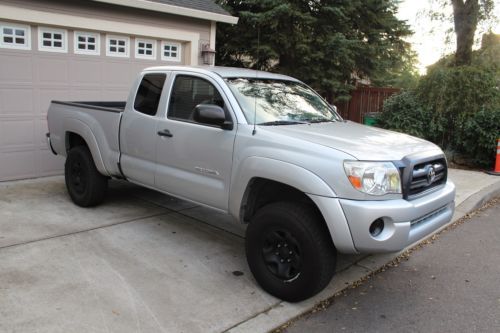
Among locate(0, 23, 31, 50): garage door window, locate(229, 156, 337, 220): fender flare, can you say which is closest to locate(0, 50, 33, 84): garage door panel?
locate(0, 23, 31, 50): garage door window

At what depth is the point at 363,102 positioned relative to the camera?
14086 millimetres

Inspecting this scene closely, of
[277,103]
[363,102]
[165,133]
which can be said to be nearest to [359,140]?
[277,103]

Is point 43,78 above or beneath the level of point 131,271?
above

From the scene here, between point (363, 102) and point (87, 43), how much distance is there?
8.77 meters

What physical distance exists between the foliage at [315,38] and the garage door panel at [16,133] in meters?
6.01

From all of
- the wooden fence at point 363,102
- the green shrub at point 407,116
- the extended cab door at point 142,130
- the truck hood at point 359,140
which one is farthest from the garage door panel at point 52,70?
the wooden fence at point 363,102

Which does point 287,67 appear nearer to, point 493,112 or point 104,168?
point 493,112

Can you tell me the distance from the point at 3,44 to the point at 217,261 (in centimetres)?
522

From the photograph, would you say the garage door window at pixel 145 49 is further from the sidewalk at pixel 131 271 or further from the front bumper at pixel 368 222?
the front bumper at pixel 368 222

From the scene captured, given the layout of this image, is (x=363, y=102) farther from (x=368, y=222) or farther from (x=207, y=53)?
(x=368, y=222)

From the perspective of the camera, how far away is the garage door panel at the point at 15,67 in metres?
7.19

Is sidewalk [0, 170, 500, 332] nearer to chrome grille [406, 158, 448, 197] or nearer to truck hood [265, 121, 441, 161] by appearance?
chrome grille [406, 158, 448, 197]

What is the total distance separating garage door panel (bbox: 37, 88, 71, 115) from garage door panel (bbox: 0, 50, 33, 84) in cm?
29

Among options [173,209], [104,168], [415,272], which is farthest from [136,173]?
[415,272]
